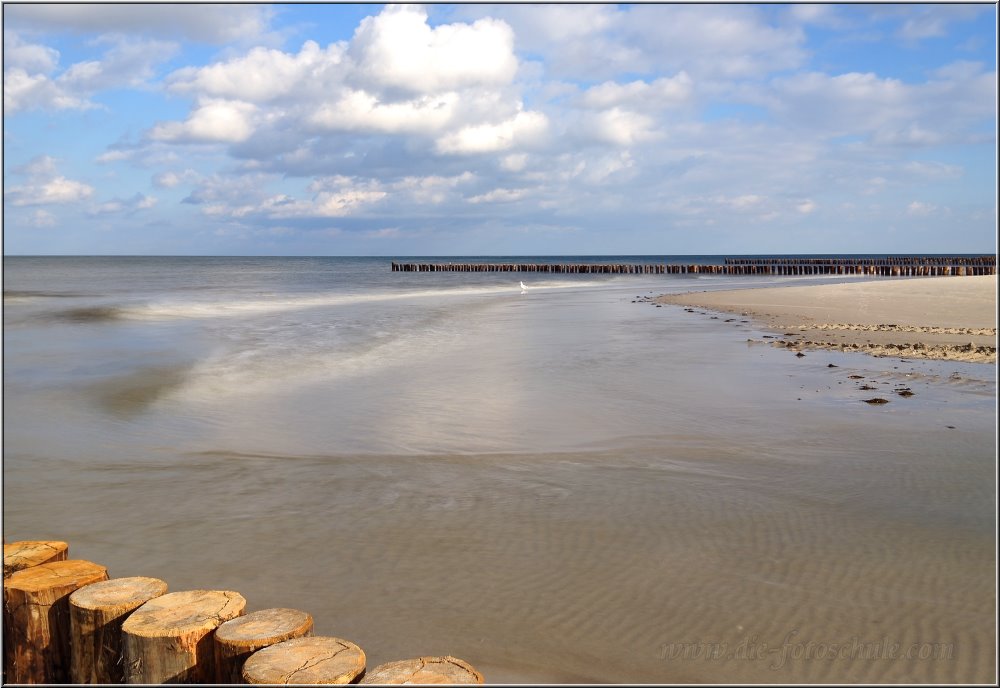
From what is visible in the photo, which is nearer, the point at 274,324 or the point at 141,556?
the point at 141,556

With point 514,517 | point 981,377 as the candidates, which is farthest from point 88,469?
point 981,377

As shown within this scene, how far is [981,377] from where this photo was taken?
12.3 meters

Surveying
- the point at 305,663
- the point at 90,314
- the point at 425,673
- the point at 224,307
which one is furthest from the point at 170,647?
the point at 224,307

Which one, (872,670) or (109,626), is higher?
(109,626)

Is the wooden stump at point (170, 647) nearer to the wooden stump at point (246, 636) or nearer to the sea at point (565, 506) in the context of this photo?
the wooden stump at point (246, 636)

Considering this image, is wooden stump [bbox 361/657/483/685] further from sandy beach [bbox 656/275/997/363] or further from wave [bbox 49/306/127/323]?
wave [bbox 49/306/127/323]

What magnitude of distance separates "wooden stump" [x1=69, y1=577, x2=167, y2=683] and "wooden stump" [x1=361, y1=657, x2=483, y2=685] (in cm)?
142

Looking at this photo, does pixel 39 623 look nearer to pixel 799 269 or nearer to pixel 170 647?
pixel 170 647

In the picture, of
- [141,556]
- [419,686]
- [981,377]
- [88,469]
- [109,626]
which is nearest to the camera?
[419,686]

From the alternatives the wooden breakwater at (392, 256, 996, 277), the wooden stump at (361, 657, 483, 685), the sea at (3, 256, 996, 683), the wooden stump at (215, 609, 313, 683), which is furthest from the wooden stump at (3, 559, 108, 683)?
the wooden breakwater at (392, 256, 996, 277)

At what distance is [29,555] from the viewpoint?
4164mm

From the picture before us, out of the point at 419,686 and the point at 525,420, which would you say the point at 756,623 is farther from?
the point at 525,420

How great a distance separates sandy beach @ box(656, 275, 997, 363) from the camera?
53.5 ft

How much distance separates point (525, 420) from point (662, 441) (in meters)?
2.05
